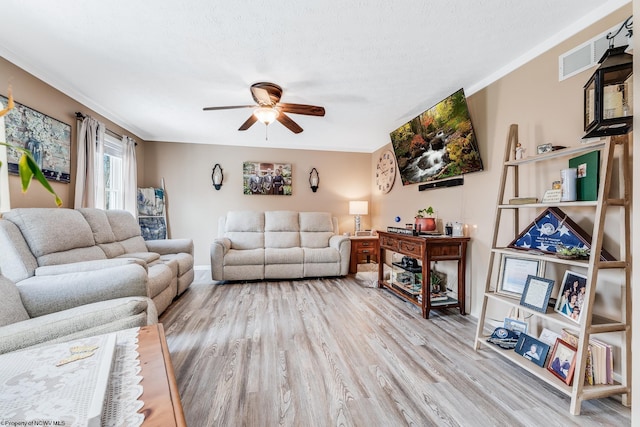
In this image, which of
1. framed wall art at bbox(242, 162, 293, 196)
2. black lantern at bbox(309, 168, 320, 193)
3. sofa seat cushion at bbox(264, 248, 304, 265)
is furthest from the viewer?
black lantern at bbox(309, 168, 320, 193)

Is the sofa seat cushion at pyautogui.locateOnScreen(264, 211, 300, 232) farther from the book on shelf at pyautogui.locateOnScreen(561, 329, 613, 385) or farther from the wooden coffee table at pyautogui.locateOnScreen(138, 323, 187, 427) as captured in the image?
the book on shelf at pyautogui.locateOnScreen(561, 329, 613, 385)

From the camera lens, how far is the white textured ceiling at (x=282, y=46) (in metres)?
1.69

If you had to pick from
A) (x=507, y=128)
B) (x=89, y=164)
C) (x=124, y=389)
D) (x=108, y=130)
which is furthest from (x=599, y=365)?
(x=108, y=130)

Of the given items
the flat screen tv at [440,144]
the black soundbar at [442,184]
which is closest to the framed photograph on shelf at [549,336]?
the flat screen tv at [440,144]

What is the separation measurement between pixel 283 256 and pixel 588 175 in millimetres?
3347

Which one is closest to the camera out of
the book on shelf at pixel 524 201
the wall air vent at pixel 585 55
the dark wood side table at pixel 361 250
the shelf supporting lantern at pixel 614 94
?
the shelf supporting lantern at pixel 614 94

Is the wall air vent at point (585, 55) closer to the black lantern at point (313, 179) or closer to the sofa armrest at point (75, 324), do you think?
the sofa armrest at point (75, 324)

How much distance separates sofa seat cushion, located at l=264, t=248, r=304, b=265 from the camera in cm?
401

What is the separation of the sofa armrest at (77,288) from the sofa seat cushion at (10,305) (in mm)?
60

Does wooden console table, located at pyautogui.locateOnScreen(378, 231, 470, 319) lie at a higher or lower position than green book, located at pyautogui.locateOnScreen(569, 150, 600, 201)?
lower

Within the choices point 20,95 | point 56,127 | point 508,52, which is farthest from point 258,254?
point 508,52

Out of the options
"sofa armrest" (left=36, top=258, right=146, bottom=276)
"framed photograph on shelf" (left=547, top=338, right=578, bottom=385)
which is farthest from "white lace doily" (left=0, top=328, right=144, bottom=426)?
"framed photograph on shelf" (left=547, top=338, right=578, bottom=385)

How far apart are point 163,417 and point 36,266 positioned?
7.00 ft

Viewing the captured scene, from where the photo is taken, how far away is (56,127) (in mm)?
2658
